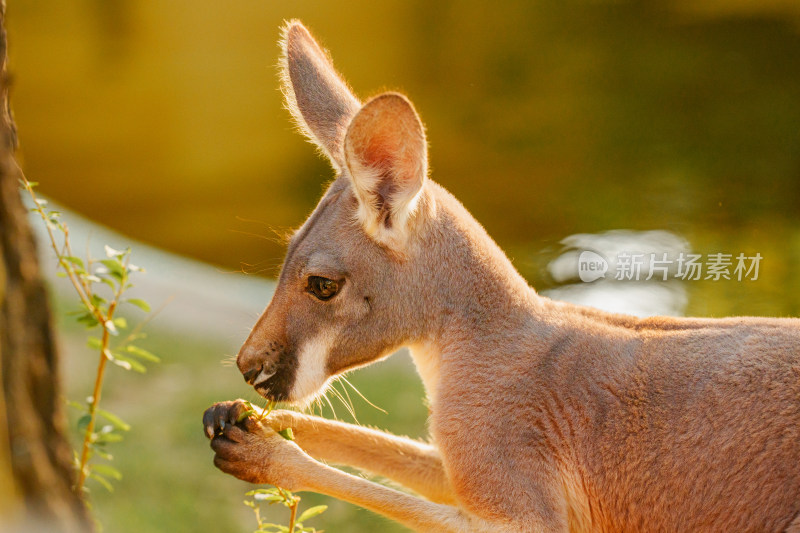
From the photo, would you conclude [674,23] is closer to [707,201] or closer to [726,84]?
[726,84]

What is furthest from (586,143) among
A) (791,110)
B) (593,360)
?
(593,360)

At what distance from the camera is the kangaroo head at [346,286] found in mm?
2980

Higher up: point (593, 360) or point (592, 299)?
point (592, 299)

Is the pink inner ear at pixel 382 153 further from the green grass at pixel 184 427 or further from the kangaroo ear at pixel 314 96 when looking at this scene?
the green grass at pixel 184 427

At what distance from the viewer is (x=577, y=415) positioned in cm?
306

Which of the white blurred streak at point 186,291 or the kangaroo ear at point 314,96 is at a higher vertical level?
the kangaroo ear at point 314,96

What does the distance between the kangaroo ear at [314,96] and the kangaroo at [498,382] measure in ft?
0.59

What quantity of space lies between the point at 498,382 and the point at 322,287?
2.34 feet

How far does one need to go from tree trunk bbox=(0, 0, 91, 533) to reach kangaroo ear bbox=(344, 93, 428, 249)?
1.04m

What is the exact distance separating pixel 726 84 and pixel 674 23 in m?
0.84

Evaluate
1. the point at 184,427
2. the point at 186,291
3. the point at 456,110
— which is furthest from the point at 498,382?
the point at 456,110

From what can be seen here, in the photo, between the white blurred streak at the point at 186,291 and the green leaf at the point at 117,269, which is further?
the white blurred streak at the point at 186,291

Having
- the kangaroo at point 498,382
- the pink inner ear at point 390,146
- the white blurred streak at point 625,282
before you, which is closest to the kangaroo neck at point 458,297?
the kangaroo at point 498,382

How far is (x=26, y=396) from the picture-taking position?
2098mm
